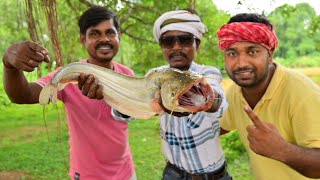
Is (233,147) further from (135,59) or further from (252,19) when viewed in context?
(252,19)

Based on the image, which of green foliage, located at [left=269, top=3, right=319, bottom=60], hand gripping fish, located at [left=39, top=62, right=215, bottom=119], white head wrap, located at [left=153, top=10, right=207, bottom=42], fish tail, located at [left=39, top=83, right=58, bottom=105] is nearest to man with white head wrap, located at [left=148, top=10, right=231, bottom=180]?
white head wrap, located at [left=153, top=10, right=207, bottom=42]

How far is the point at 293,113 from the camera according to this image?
2.55 m

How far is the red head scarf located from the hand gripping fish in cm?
62

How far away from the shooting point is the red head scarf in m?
2.72

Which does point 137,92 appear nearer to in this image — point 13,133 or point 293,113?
point 293,113

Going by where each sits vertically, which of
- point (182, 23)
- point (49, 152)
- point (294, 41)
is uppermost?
point (182, 23)

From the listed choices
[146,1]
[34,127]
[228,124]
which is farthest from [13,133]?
[228,124]

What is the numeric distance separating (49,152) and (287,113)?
→ 8383 mm

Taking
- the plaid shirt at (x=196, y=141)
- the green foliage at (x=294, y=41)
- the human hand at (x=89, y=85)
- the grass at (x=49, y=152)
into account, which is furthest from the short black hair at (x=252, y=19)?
the green foliage at (x=294, y=41)

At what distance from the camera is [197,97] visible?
2305 mm

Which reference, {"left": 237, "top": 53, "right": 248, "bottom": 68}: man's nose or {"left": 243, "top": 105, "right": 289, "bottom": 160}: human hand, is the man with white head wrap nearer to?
{"left": 237, "top": 53, "right": 248, "bottom": 68}: man's nose

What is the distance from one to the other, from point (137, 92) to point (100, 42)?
96cm

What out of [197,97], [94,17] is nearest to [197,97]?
[197,97]

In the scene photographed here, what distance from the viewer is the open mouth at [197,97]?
7.41 ft
